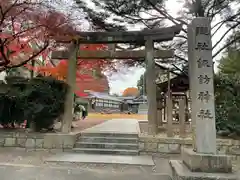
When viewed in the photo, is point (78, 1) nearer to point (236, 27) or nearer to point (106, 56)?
point (106, 56)

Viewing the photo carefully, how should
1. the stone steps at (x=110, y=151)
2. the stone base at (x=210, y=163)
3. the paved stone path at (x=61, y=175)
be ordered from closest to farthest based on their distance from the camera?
the stone base at (x=210, y=163) → the paved stone path at (x=61, y=175) → the stone steps at (x=110, y=151)

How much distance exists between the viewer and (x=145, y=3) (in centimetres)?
830

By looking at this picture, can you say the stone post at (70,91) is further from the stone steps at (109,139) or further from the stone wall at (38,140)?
the stone steps at (109,139)

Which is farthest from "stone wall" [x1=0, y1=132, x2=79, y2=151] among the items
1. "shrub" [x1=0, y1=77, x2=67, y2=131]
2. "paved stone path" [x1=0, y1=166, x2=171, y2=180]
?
"paved stone path" [x1=0, y1=166, x2=171, y2=180]

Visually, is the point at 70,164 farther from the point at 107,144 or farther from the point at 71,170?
the point at 107,144

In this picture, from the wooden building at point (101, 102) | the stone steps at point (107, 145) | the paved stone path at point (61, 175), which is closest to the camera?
the paved stone path at point (61, 175)

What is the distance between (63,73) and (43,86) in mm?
5321

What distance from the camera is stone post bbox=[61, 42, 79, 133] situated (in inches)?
299

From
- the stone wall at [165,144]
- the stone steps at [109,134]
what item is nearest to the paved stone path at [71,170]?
the stone wall at [165,144]

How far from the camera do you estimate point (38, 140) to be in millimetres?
7074

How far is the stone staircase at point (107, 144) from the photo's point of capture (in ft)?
22.0

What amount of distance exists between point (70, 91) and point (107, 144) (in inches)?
93.2

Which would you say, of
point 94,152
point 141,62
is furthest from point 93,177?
point 141,62

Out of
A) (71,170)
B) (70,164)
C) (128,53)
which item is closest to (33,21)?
(128,53)
